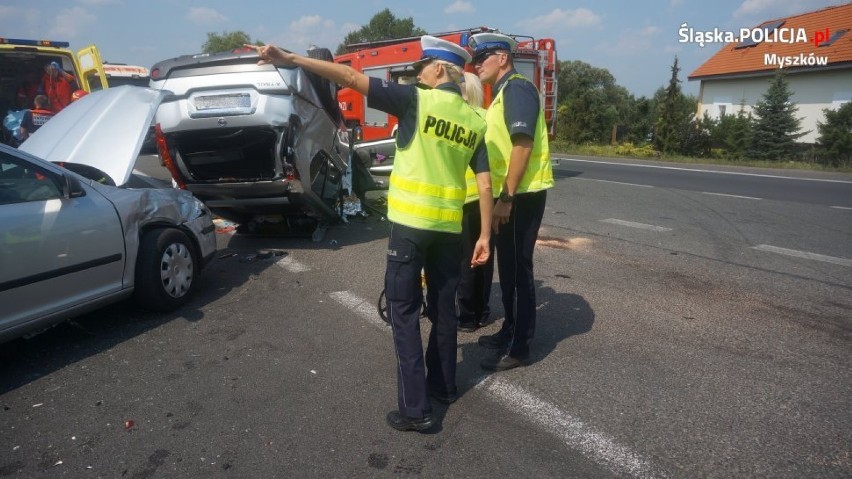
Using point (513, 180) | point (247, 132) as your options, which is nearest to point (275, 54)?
point (513, 180)

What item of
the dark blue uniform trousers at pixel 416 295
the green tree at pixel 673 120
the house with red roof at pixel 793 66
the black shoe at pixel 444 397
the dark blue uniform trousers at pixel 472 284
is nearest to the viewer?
the dark blue uniform trousers at pixel 416 295

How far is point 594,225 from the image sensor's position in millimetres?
8359

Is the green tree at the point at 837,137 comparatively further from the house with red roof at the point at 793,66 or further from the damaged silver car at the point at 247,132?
the damaged silver car at the point at 247,132

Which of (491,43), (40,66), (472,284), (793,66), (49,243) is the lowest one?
(472,284)

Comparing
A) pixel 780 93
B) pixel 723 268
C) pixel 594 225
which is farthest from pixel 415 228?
pixel 780 93

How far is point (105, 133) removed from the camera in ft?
15.7

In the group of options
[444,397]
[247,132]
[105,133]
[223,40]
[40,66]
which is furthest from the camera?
[223,40]

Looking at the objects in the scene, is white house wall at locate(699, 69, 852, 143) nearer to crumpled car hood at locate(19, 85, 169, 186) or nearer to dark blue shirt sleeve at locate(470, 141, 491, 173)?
dark blue shirt sleeve at locate(470, 141, 491, 173)

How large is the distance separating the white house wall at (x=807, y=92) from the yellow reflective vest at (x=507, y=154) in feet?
85.9

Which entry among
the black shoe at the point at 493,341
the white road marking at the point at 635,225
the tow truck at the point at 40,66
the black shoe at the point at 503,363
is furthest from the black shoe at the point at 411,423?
the tow truck at the point at 40,66

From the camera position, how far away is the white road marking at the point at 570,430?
8.50 feet

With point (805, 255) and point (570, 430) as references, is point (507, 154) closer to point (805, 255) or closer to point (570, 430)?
point (570, 430)

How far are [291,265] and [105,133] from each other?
7.12 feet

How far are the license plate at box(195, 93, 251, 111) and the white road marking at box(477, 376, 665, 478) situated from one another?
12.6ft
